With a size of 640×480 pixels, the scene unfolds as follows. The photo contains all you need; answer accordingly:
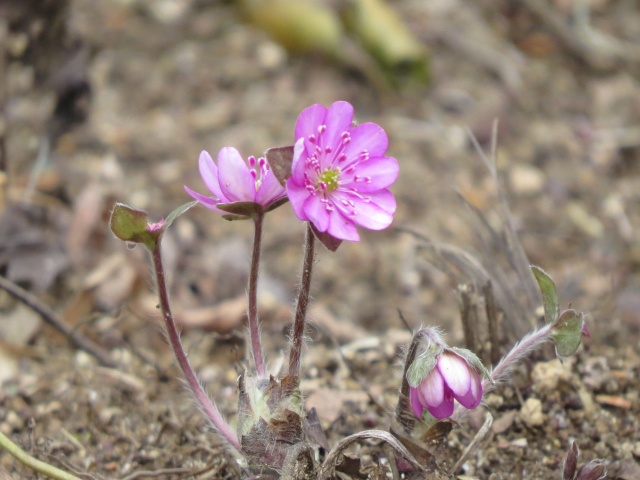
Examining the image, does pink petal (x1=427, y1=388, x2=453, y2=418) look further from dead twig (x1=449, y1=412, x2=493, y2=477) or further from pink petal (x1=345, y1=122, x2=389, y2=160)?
pink petal (x1=345, y1=122, x2=389, y2=160)

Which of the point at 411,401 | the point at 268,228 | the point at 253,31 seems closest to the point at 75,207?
the point at 268,228

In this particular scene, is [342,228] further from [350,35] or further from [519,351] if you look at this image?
[350,35]

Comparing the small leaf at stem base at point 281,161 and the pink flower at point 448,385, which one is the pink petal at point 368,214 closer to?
the small leaf at stem base at point 281,161

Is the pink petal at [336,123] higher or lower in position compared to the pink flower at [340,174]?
higher

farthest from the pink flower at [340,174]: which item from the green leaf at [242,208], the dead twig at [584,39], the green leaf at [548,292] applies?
the dead twig at [584,39]

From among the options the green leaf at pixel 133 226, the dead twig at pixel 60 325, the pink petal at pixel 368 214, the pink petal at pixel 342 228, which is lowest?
the dead twig at pixel 60 325

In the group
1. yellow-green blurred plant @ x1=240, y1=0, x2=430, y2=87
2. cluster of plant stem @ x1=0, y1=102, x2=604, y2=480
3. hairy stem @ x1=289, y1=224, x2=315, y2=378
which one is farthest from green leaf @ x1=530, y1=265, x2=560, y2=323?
yellow-green blurred plant @ x1=240, y1=0, x2=430, y2=87
